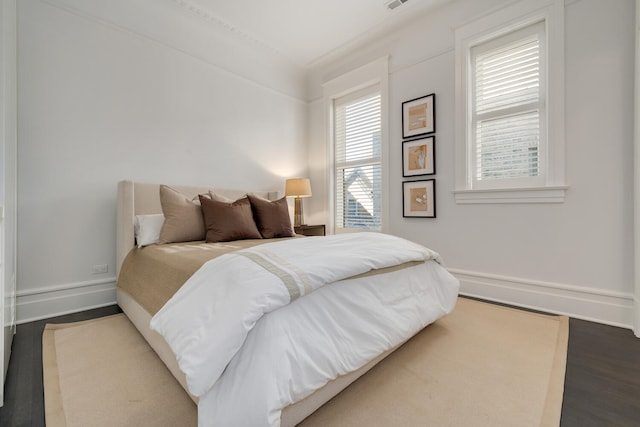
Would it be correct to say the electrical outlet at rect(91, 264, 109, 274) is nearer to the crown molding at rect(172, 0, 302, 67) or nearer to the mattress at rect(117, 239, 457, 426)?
the mattress at rect(117, 239, 457, 426)

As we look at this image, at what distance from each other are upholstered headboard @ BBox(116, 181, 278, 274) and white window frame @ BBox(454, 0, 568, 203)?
273 centimetres

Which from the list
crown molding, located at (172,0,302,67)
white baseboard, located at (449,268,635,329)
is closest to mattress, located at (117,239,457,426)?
white baseboard, located at (449,268,635,329)

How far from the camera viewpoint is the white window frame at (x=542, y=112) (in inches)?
90.5

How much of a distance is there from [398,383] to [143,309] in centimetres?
154

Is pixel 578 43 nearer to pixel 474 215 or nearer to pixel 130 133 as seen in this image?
pixel 474 215

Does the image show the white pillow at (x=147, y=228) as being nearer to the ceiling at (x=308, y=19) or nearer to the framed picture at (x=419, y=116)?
the ceiling at (x=308, y=19)

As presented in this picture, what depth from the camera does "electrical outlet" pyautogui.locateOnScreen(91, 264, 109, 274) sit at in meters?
2.47

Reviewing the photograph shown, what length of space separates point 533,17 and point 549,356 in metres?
2.63

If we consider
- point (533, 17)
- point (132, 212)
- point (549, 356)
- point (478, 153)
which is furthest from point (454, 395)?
point (533, 17)

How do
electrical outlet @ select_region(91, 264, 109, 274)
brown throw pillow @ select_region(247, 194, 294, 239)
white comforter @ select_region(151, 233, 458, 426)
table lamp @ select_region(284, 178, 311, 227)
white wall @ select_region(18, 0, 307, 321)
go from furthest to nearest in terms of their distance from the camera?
table lamp @ select_region(284, 178, 311, 227) → brown throw pillow @ select_region(247, 194, 294, 239) → electrical outlet @ select_region(91, 264, 109, 274) → white wall @ select_region(18, 0, 307, 321) → white comforter @ select_region(151, 233, 458, 426)

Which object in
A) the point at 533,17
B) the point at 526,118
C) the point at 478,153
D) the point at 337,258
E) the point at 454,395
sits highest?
the point at 533,17

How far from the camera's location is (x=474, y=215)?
277 cm

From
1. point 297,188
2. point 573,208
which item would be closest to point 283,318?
point 573,208

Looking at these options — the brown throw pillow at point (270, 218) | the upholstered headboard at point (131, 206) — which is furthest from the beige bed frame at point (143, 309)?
the brown throw pillow at point (270, 218)
